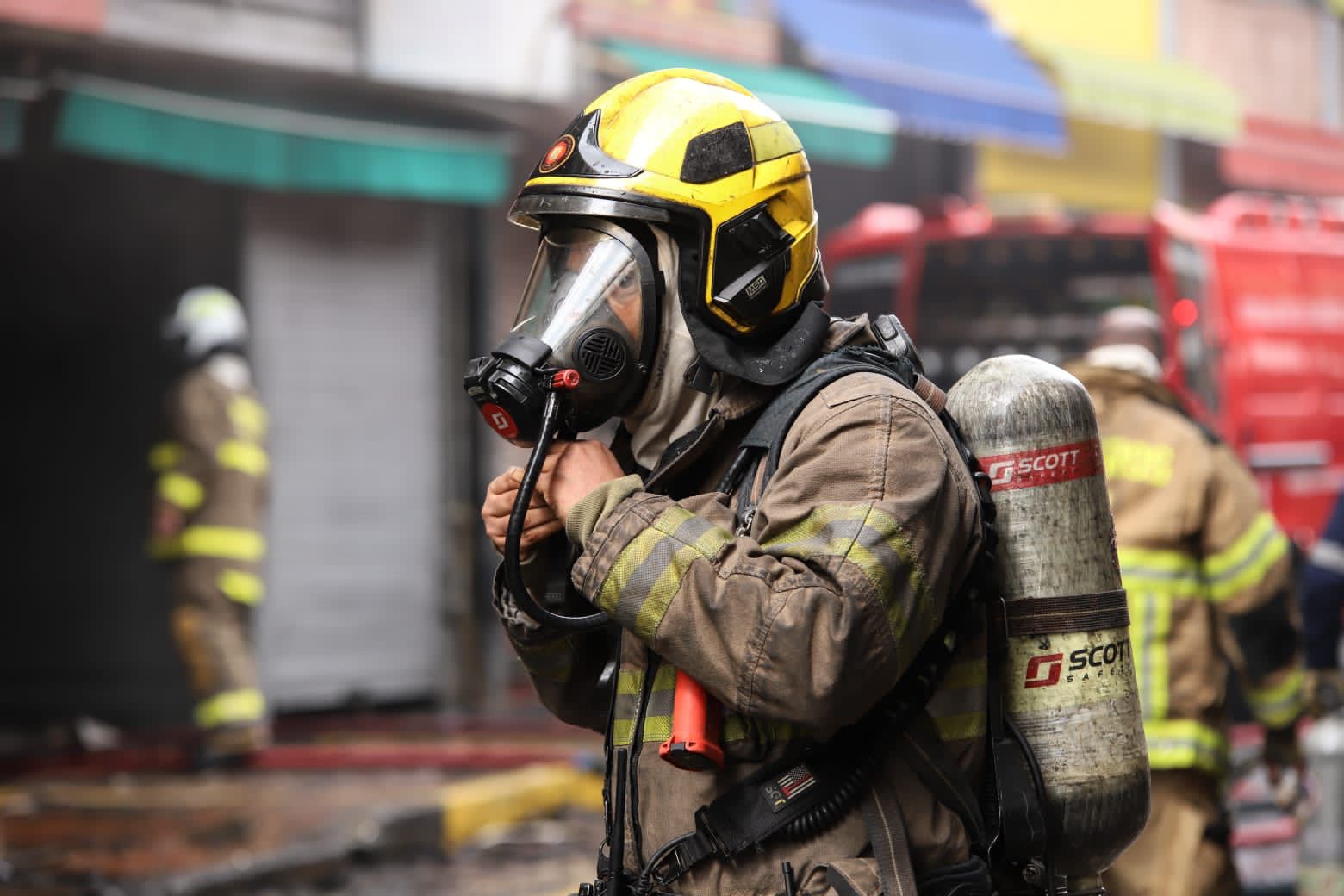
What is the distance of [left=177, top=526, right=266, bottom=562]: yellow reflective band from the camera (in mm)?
8633

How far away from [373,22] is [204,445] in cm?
302

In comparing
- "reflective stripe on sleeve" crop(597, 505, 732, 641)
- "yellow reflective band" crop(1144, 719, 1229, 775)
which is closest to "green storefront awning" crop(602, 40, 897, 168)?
"yellow reflective band" crop(1144, 719, 1229, 775)

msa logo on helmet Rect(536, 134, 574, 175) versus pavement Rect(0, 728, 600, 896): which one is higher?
msa logo on helmet Rect(536, 134, 574, 175)

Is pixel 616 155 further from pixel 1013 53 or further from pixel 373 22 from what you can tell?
pixel 1013 53

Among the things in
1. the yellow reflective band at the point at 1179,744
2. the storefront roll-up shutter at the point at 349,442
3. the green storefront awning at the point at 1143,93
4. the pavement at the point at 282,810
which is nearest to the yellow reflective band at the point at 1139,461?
the yellow reflective band at the point at 1179,744

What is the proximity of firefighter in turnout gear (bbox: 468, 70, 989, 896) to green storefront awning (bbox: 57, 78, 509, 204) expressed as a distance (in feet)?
23.9

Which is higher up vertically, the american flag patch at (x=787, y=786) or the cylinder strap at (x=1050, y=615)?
the cylinder strap at (x=1050, y=615)

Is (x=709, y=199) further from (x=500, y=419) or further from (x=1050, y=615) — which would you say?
(x=1050, y=615)

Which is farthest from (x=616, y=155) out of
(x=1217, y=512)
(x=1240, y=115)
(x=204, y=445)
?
(x=1240, y=115)

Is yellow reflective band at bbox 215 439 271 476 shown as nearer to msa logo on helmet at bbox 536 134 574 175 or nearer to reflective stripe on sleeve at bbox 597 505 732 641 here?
msa logo on helmet at bbox 536 134 574 175

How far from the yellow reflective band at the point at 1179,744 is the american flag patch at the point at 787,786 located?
2021 mm

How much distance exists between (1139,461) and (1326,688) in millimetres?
1310

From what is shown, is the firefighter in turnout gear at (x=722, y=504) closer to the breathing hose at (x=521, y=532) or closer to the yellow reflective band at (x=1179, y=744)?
the breathing hose at (x=521, y=532)

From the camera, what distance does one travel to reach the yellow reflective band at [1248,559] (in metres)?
4.05
